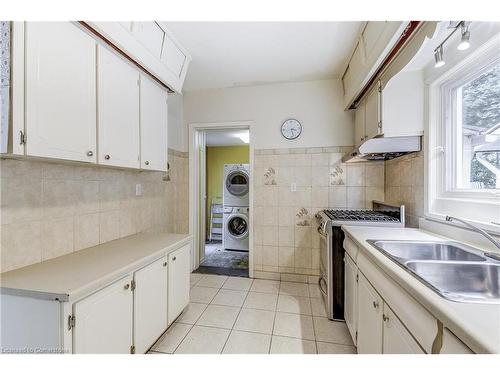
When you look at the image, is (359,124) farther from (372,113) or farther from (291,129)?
(291,129)

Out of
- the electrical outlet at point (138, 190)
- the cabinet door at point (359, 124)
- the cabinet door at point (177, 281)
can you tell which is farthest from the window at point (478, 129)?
the electrical outlet at point (138, 190)

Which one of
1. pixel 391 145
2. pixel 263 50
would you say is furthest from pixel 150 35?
pixel 391 145

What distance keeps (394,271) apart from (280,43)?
1992 mm

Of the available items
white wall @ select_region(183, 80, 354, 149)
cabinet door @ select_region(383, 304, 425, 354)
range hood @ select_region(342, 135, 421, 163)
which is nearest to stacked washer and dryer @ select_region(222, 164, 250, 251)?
white wall @ select_region(183, 80, 354, 149)

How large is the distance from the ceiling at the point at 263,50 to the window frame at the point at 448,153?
81cm

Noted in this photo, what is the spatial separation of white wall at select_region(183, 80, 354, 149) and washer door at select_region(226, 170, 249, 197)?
1430 millimetres

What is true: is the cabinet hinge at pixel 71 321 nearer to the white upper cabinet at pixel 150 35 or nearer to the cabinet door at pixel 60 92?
the cabinet door at pixel 60 92

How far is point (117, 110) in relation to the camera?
154cm

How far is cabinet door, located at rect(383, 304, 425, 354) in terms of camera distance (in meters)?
0.84

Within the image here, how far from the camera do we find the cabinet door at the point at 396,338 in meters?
0.84

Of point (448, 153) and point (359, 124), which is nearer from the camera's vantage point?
point (448, 153)

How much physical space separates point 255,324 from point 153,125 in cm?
189
